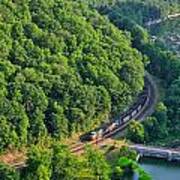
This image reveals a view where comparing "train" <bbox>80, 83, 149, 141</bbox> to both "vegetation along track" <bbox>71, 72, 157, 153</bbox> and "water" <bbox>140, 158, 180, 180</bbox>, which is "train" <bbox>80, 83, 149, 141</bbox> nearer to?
"vegetation along track" <bbox>71, 72, 157, 153</bbox>

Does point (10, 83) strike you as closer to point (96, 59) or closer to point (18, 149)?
point (18, 149)

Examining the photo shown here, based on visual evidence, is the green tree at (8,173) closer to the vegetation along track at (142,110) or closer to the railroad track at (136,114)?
the railroad track at (136,114)

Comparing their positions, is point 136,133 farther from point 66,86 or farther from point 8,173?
point 8,173

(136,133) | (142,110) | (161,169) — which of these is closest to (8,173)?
(136,133)

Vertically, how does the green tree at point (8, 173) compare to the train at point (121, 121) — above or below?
below

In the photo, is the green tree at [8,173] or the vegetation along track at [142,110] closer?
the green tree at [8,173]

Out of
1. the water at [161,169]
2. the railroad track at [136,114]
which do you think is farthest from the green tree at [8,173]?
the water at [161,169]
